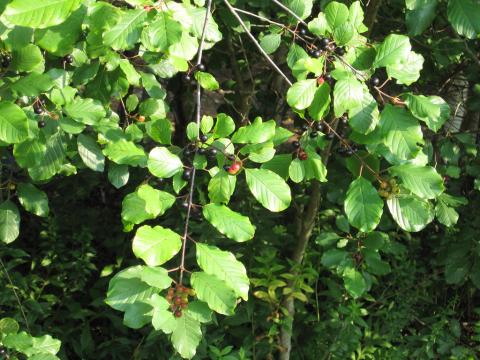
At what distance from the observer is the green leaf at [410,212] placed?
1.65 metres

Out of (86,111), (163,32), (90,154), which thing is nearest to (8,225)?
(90,154)

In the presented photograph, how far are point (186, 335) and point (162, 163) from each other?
0.39 m

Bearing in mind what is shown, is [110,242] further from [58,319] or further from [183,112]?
[183,112]

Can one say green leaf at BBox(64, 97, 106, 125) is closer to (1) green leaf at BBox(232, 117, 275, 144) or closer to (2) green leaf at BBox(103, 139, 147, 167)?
(2) green leaf at BBox(103, 139, 147, 167)

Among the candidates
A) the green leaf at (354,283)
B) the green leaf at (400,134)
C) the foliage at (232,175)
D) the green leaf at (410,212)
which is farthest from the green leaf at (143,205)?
the green leaf at (354,283)

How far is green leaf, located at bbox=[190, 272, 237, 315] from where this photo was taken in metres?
1.25

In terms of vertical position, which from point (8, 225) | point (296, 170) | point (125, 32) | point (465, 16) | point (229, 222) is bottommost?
point (8, 225)

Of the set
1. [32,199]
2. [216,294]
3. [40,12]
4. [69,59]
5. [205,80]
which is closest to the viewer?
[40,12]

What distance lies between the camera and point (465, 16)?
1932 mm

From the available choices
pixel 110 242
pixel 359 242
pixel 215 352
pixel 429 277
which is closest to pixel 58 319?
pixel 110 242

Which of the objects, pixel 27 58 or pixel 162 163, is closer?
pixel 162 163

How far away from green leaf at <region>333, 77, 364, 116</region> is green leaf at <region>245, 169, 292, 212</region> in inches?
9.1

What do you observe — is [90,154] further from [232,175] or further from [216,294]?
[216,294]

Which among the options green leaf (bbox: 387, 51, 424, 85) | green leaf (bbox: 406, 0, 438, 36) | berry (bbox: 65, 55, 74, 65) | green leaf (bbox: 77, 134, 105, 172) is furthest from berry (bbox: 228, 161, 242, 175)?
green leaf (bbox: 406, 0, 438, 36)
